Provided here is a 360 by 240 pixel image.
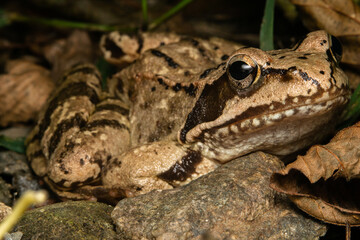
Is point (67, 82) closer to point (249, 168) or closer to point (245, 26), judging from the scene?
point (249, 168)

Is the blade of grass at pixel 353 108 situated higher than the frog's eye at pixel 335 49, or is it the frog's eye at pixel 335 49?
the frog's eye at pixel 335 49

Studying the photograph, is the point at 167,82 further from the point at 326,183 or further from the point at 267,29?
the point at 326,183

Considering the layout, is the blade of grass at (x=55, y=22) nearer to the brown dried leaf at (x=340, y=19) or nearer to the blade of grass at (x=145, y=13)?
the blade of grass at (x=145, y=13)

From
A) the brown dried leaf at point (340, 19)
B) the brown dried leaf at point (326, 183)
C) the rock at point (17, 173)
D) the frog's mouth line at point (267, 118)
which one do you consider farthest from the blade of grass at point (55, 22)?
the brown dried leaf at point (326, 183)

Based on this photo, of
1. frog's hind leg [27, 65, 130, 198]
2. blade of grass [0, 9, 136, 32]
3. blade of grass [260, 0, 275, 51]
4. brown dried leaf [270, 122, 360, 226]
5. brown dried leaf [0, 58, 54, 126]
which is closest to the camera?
brown dried leaf [270, 122, 360, 226]

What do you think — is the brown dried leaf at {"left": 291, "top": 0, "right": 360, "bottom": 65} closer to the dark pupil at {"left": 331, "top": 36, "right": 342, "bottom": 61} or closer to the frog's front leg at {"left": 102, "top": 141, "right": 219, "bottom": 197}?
the dark pupil at {"left": 331, "top": 36, "right": 342, "bottom": 61}

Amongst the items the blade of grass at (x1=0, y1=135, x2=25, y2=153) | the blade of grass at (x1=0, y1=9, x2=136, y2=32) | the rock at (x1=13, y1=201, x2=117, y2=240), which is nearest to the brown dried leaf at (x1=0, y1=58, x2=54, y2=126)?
the blade of grass at (x1=0, y1=9, x2=136, y2=32)
